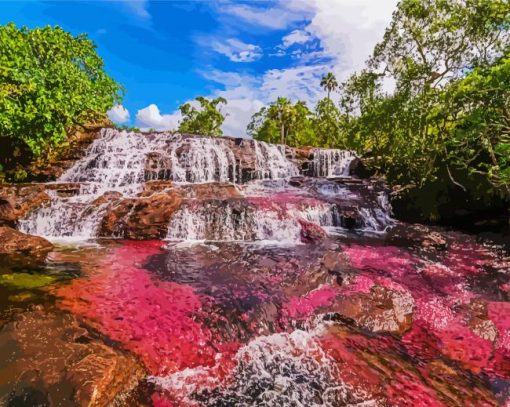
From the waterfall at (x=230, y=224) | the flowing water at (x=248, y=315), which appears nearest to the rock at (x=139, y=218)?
the flowing water at (x=248, y=315)

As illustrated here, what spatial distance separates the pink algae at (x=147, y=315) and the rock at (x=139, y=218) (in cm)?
482

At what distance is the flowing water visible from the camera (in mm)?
5305

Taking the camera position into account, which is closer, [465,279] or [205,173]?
[465,279]

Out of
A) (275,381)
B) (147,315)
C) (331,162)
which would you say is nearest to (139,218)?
(147,315)

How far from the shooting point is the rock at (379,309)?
25.5ft

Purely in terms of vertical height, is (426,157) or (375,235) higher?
(426,157)

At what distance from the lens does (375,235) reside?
17.5m

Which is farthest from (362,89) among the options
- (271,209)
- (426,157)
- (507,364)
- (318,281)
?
(507,364)

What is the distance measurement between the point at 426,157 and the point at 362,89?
13008 millimetres

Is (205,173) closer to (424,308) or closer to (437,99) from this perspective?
(437,99)

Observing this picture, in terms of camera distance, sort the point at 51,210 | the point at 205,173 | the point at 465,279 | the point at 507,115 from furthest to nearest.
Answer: the point at 205,173, the point at 51,210, the point at 507,115, the point at 465,279

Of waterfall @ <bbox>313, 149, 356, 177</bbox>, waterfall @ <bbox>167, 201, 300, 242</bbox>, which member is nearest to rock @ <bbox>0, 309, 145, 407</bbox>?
waterfall @ <bbox>167, 201, 300, 242</bbox>

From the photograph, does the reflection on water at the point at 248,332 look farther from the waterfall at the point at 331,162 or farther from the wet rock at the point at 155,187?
the waterfall at the point at 331,162

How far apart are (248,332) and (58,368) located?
3.61 metres
